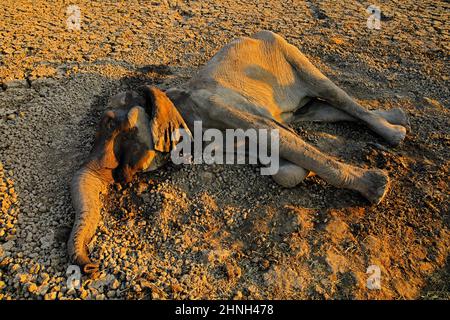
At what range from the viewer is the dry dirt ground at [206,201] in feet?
9.77

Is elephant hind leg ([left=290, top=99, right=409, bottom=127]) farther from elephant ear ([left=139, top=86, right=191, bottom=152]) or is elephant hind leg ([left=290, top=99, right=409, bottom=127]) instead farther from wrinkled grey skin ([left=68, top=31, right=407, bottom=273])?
elephant ear ([left=139, top=86, right=191, bottom=152])

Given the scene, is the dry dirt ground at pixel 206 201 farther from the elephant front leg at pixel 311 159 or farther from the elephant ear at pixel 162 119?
the elephant ear at pixel 162 119

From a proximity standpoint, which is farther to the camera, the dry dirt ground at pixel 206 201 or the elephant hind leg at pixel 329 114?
the elephant hind leg at pixel 329 114

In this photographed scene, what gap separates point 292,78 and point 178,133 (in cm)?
137

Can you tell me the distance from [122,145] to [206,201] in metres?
0.81

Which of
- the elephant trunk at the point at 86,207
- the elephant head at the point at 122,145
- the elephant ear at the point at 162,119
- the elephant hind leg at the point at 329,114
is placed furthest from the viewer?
the elephant hind leg at the point at 329,114

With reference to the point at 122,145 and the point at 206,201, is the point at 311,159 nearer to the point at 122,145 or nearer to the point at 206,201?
the point at 206,201

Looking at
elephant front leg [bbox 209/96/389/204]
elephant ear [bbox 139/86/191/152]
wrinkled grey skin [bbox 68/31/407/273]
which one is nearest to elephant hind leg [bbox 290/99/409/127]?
wrinkled grey skin [bbox 68/31/407/273]

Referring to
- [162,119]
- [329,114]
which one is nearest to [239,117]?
[162,119]

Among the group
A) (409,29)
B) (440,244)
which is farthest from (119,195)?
(409,29)

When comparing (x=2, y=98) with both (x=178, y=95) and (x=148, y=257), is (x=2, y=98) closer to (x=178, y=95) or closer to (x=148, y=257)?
(x=178, y=95)

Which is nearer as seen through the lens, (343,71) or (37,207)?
(37,207)

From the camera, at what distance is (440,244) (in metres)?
3.28

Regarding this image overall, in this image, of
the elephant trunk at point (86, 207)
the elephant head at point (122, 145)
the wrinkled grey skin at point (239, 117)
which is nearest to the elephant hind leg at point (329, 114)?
the wrinkled grey skin at point (239, 117)
